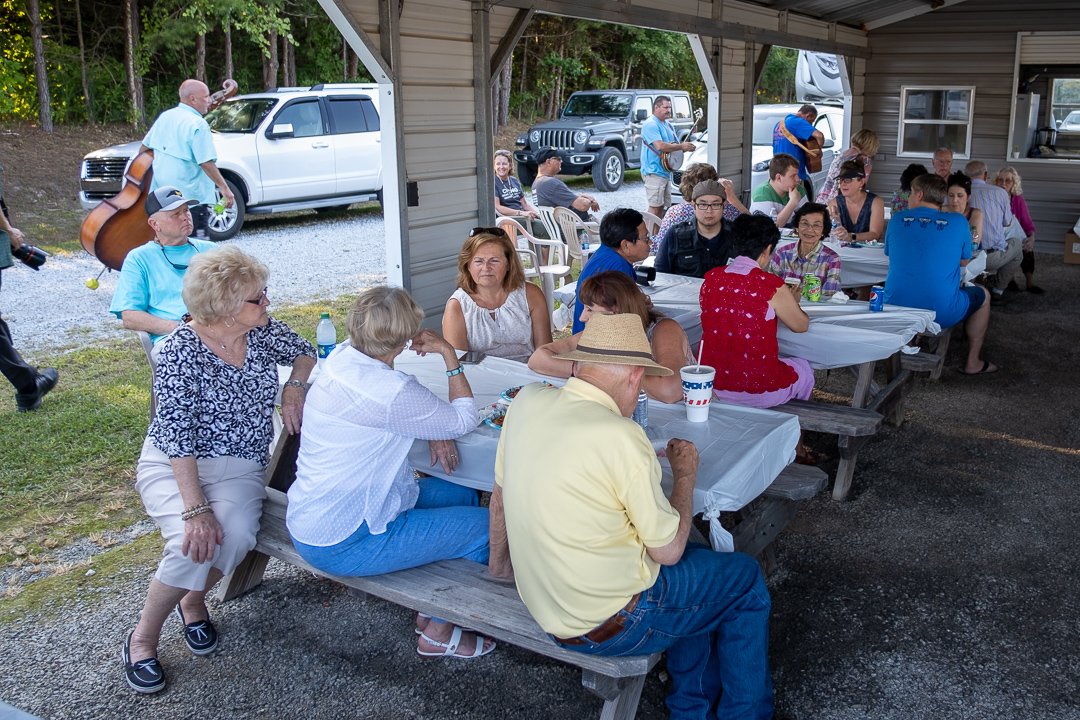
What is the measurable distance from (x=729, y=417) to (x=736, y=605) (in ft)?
2.44

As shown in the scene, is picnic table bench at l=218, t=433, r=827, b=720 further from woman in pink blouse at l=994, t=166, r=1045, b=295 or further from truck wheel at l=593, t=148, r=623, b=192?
truck wheel at l=593, t=148, r=623, b=192

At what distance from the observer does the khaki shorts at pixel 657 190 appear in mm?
10352

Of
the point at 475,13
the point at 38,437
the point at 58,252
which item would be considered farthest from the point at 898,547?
the point at 58,252

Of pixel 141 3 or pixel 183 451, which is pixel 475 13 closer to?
pixel 183 451

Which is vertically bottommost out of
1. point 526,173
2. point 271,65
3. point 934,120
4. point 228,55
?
point 526,173

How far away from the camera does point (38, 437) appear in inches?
196

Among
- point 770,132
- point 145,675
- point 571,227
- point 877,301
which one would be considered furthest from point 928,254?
point 770,132

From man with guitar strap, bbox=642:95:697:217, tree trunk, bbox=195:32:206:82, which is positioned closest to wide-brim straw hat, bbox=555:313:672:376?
man with guitar strap, bbox=642:95:697:217

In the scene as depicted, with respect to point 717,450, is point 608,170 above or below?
above

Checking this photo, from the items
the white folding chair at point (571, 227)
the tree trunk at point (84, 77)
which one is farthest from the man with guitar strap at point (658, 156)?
the tree trunk at point (84, 77)

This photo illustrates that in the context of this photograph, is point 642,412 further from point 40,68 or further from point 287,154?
point 40,68

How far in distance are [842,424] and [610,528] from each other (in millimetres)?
2000

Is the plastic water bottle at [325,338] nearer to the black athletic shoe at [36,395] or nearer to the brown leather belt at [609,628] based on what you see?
the brown leather belt at [609,628]

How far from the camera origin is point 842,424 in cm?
384
